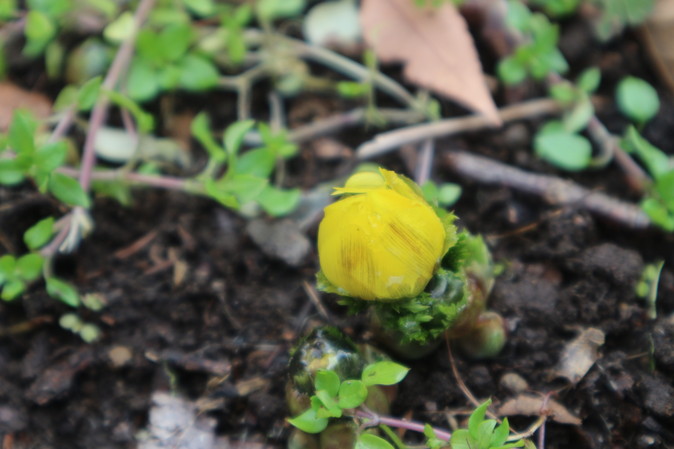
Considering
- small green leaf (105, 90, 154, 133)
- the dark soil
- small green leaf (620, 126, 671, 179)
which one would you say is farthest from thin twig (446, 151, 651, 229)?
small green leaf (105, 90, 154, 133)

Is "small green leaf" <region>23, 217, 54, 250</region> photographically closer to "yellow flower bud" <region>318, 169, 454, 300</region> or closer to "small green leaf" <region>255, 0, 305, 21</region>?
"yellow flower bud" <region>318, 169, 454, 300</region>

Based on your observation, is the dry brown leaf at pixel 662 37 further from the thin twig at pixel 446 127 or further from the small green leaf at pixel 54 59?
the small green leaf at pixel 54 59

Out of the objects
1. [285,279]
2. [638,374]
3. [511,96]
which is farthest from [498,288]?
[511,96]

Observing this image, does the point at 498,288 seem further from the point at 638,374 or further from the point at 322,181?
the point at 322,181

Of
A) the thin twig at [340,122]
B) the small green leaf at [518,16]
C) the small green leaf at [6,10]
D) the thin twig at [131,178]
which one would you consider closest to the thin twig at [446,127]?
the thin twig at [340,122]

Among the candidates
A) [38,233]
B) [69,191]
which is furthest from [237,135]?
[38,233]
